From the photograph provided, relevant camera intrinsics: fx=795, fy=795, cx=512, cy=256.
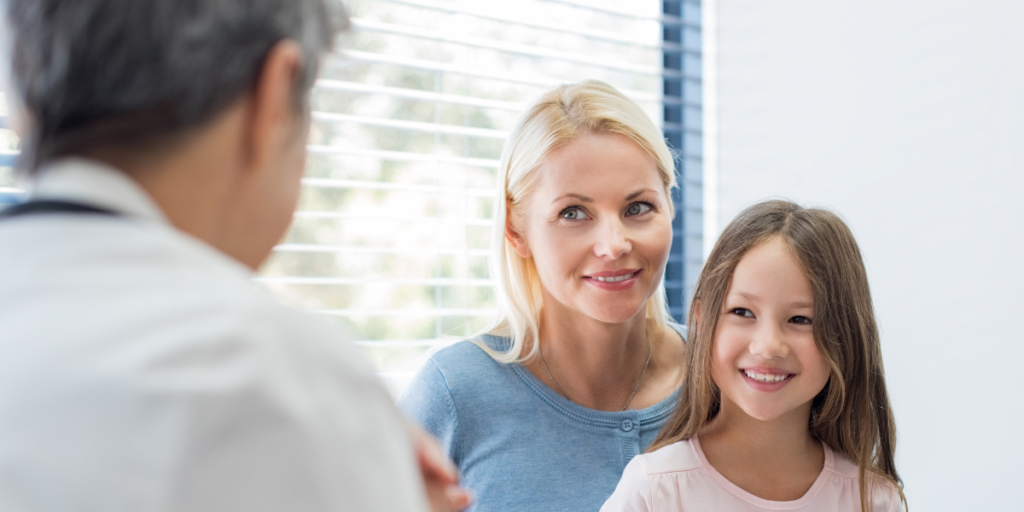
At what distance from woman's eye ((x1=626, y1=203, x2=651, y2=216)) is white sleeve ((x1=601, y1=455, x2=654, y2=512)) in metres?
0.48

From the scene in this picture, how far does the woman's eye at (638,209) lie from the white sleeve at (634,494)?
478 mm

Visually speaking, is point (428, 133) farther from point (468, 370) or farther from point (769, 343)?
point (769, 343)

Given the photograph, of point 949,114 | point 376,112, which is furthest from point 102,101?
point 949,114

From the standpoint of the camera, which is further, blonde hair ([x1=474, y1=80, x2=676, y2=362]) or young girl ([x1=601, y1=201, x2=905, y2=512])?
blonde hair ([x1=474, y1=80, x2=676, y2=362])

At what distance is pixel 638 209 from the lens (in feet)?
4.96

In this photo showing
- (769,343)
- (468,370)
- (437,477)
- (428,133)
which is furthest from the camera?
(428,133)

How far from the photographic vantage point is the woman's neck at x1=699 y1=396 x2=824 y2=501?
128 cm

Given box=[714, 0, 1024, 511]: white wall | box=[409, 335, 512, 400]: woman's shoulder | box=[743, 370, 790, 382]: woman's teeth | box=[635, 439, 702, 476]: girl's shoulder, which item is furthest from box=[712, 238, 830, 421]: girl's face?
box=[714, 0, 1024, 511]: white wall

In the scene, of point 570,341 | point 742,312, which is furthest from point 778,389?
point 570,341

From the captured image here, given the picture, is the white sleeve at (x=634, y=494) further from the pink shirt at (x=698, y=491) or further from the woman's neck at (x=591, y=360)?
the woman's neck at (x=591, y=360)

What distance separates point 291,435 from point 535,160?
3.73ft

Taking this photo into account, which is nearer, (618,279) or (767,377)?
(767,377)

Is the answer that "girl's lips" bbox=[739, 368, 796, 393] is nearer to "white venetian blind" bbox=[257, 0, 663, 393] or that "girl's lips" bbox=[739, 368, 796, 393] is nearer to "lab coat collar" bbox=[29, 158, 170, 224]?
"white venetian blind" bbox=[257, 0, 663, 393]

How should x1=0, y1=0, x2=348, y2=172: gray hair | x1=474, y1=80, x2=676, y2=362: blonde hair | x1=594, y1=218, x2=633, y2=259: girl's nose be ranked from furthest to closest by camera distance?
x1=474, y1=80, x2=676, y2=362: blonde hair, x1=594, y1=218, x2=633, y2=259: girl's nose, x1=0, y1=0, x2=348, y2=172: gray hair
